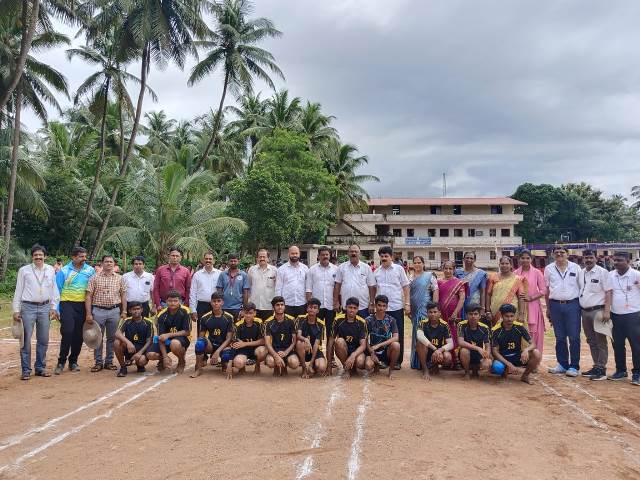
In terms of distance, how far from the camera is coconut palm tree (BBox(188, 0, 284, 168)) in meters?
25.0

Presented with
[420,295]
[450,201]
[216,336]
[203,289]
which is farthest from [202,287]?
[450,201]

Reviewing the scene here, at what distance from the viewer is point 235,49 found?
2519 cm

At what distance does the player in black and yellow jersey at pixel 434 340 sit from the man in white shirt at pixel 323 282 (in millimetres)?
1363

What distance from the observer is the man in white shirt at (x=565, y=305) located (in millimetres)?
7492

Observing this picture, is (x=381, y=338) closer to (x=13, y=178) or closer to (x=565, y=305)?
(x=565, y=305)

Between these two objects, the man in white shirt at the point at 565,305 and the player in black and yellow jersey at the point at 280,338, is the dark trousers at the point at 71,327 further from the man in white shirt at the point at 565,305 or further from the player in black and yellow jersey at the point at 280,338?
the man in white shirt at the point at 565,305

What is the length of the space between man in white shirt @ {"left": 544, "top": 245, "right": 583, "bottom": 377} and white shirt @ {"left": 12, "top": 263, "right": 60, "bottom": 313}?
717 centimetres

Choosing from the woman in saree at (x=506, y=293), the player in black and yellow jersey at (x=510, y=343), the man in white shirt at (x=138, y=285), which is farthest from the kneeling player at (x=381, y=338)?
the man in white shirt at (x=138, y=285)

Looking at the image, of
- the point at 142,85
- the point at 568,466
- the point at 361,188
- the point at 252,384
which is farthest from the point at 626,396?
the point at 361,188

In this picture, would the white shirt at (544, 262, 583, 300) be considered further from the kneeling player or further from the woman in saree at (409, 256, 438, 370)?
the kneeling player

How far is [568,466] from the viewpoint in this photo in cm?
428

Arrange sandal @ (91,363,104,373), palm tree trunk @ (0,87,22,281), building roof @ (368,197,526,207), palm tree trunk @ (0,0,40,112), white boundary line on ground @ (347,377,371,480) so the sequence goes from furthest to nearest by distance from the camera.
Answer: building roof @ (368,197,526,207) → palm tree trunk @ (0,87,22,281) → palm tree trunk @ (0,0,40,112) → sandal @ (91,363,104,373) → white boundary line on ground @ (347,377,371,480)

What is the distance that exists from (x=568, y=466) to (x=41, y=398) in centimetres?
578

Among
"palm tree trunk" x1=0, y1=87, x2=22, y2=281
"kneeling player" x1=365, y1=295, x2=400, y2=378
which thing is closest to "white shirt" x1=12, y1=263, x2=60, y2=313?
"kneeling player" x1=365, y1=295, x2=400, y2=378
